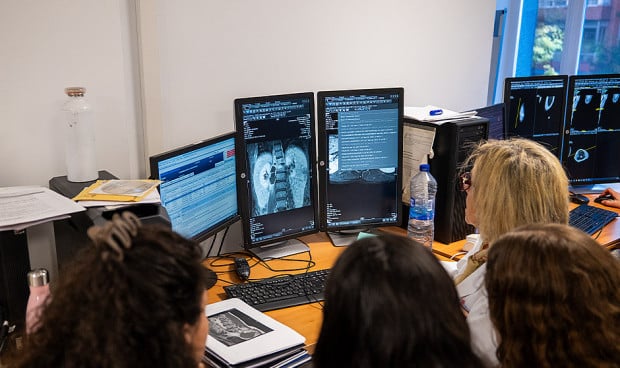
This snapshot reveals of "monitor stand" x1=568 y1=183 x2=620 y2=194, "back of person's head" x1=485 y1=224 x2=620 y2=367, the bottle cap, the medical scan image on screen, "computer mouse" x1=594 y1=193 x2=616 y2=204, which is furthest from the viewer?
"monitor stand" x1=568 y1=183 x2=620 y2=194

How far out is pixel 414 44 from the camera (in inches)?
106

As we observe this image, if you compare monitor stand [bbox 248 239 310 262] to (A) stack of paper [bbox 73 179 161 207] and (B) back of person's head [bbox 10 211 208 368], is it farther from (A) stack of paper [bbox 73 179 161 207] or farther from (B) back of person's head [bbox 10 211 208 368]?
(B) back of person's head [bbox 10 211 208 368]

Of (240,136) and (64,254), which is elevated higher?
(240,136)

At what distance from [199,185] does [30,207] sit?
50 cm

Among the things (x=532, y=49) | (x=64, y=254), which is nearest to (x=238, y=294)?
(x=64, y=254)

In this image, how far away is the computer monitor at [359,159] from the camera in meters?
2.18

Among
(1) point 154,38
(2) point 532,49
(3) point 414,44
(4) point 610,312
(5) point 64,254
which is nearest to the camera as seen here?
(4) point 610,312

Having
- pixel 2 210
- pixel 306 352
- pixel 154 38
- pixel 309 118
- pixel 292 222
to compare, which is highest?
pixel 154 38

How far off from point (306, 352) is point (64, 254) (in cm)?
72

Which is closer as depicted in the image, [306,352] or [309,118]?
[306,352]

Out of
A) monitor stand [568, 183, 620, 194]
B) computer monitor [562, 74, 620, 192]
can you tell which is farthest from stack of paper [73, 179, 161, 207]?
monitor stand [568, 183, 620, 194]

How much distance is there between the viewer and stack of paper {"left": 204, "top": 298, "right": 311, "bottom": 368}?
145 cm

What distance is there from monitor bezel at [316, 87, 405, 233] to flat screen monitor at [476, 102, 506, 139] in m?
0.40

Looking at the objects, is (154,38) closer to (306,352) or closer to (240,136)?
(240,136)
